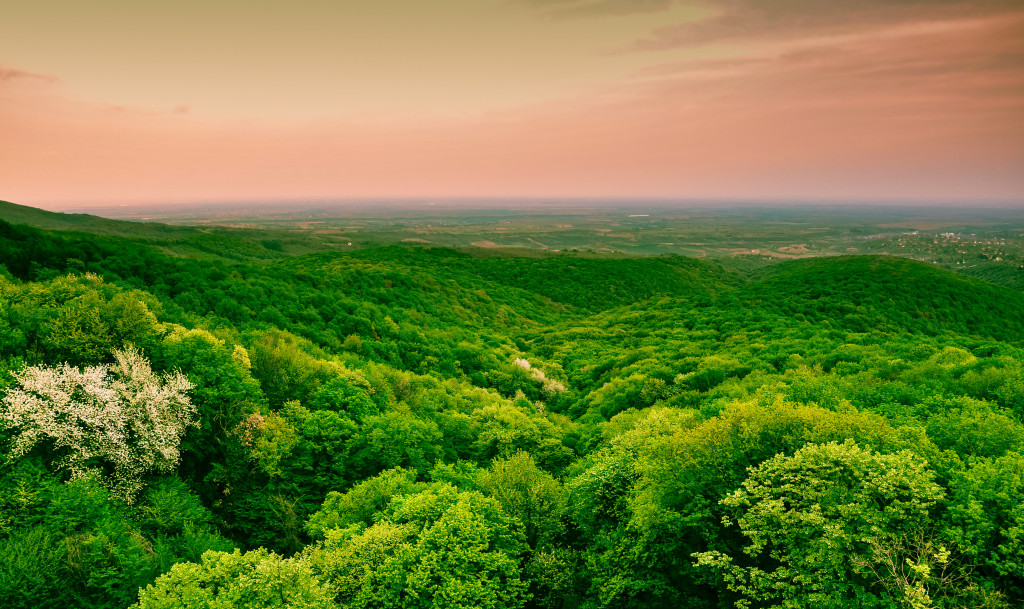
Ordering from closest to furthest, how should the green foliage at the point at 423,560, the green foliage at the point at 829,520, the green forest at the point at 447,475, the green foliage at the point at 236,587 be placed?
the green foliage at the point at 829,520 → the green foliage at the point at 236,587 → the green forest at the point at 447,475 → the green foliage at the point at 423,560

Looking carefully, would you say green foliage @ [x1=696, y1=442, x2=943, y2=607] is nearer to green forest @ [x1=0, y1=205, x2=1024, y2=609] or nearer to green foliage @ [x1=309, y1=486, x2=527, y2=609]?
green forest @ [x1=0, y1=205, x2=1024, y2=609]

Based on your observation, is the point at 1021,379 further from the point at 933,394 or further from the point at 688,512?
the point at 688,512

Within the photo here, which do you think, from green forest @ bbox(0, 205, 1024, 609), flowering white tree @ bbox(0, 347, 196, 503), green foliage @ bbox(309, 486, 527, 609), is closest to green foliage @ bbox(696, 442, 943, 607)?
green forest @ bbox(0, 205, 1024, 609)

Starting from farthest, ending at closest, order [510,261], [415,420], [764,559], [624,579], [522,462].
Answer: [510,261]
[415,420]
[522,462]
[624,579]
[764,559]

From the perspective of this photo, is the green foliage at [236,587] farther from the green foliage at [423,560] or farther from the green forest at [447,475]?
the green foliage at [423,560]

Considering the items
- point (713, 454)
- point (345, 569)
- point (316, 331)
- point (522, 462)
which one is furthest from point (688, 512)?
point (316, 331)

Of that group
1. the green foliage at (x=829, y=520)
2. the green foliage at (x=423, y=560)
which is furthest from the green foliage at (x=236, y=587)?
the green foliage at (x=829, y=520)
